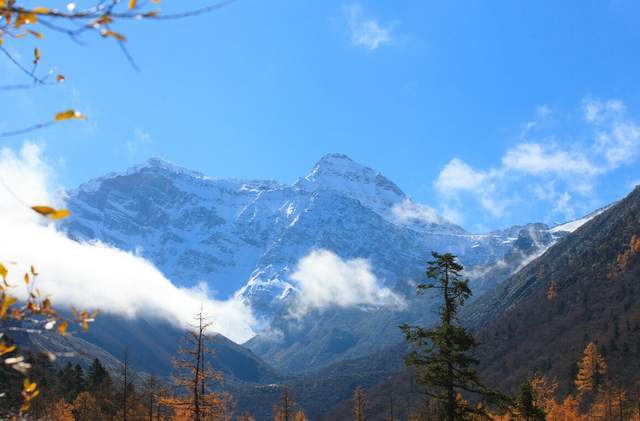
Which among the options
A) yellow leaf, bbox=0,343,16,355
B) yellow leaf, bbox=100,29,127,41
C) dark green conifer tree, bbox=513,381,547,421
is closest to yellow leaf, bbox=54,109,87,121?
yellow leaf, bbox=100,29,127,41

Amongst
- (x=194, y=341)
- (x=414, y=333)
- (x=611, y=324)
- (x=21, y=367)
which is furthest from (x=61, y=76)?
(x=611, y=324)

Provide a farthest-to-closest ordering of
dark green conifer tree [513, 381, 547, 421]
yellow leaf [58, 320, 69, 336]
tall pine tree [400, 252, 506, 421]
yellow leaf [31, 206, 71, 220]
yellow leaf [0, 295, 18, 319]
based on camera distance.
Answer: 1. dark green conifer tree [513, 381, 547, 421]
2. tall pine tree [400, 252, 506, 421]
3. yellow leaf [58, 320, 69, 336]
4. yellow leaf [0, 295, 18, 319]
5. yellow leaf [31, 206, 71, 220]

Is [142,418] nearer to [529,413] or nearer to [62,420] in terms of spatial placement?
[62,420]

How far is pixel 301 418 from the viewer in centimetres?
9781

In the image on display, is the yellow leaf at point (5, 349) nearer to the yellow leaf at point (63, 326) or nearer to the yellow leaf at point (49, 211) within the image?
the yellow leaf at point (63, 326)

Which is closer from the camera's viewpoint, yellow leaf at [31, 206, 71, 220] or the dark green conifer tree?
yellow leaf at [31, 206, 71, 220]

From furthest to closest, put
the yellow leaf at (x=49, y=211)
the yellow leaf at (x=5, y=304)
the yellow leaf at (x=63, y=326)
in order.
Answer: the yellow leaf at (x=63, y=326) → the yellow leaf at (x=5, y=304) → the yellow leaf at (x=49, y=211)

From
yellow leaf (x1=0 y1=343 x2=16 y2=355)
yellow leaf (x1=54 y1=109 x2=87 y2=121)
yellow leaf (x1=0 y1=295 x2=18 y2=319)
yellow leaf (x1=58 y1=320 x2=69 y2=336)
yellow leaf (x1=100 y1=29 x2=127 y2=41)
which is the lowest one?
yellow leaf (x1=0 y1=343 x2=16 y2=355)

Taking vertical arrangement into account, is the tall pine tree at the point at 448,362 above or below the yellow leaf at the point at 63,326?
above

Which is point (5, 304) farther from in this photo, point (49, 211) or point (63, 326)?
point (49, 211)

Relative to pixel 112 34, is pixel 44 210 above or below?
below

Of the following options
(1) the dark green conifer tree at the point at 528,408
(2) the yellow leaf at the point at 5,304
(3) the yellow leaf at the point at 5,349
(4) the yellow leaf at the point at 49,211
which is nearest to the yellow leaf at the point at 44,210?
(4) the yellow leaf at the point at 49,211

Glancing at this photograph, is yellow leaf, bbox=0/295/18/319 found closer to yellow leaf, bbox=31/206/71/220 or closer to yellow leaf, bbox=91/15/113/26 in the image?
yellow leaf, bbox=31/206/71/220

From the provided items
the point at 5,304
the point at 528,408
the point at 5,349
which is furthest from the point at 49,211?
the point at 528,408
